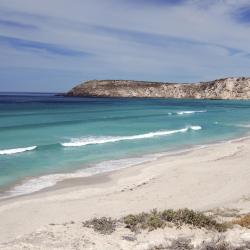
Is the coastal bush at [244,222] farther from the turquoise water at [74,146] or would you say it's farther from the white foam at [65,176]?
the turquoise water at [74,146]

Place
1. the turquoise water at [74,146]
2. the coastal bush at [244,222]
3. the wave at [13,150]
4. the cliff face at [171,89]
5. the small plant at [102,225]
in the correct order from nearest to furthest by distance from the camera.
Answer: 1. the small plant at [102,225]
2. the coastal bush at [244,222]
3. the turquoise water at [74,146]
4. the wave at [13,150]
5. the cliff face at [171,89]

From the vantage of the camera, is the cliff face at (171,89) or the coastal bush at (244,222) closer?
the coastal bush at (244,222)

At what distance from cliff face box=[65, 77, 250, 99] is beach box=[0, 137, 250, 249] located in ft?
378

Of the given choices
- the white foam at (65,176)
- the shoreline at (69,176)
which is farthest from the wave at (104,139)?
the white foam at (65,176)

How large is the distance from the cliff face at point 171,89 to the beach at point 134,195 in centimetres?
11513

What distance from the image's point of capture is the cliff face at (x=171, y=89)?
13450 centimetres

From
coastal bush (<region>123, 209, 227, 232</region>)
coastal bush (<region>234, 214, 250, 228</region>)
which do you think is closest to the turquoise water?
coastal bush (<region>123, 209, 227, 232</region>)

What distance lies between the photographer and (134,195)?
15.5 metres

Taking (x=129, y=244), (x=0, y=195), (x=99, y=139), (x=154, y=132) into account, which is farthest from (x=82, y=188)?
(x=154, y=132)

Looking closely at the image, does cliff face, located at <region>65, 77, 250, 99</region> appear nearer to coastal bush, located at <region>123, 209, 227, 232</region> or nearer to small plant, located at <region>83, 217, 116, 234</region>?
coastal bush, located at <region>123, 209, 227, 232</region>

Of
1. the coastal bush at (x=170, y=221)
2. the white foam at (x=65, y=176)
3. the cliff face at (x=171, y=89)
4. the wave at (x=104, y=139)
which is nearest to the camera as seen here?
the coastal bush at (x=170, y=221)

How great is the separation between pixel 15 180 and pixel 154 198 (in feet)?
20.4

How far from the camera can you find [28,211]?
44.3ft

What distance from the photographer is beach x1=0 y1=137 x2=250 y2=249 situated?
42.0 feet
